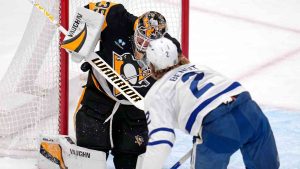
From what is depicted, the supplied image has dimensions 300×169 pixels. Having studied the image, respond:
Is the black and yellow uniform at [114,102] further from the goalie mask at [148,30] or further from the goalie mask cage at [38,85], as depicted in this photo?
the goalie mask cage at [38,85]

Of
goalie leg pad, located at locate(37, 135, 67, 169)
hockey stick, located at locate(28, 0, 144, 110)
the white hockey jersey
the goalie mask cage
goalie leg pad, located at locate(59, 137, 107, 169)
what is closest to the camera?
the white hockey jersey

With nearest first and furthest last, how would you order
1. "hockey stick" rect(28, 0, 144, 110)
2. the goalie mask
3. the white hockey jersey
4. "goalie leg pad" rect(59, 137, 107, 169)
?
the white hockey jersey
the goalie mask
"hockey stick" rect(28, 0, 144, 110)
"goalie leg pad" rect(59, 137, 107, 169)

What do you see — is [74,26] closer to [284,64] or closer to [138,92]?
[138,92]

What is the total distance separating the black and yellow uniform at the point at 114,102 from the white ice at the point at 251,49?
322 millimetres

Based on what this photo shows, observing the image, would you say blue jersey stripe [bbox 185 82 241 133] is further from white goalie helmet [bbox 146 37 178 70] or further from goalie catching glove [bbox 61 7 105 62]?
goalie catching glove [bbox 61 7 105 62]

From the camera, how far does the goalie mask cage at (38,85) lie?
3.62 m

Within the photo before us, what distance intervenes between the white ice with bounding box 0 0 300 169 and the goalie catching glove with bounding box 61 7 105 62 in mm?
659

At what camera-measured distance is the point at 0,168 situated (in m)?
3.47

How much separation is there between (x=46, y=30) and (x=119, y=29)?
66 cm

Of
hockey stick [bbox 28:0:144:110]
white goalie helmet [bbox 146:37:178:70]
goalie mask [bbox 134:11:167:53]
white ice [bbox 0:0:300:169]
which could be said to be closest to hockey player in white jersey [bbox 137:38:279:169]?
white goalie helmet [bbox 146:37:178:70]

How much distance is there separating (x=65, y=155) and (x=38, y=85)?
1.89 ft

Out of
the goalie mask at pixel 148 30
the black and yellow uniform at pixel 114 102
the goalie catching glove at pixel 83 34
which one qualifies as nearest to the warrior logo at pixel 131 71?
the black and yellow uniform at pixel 114 102

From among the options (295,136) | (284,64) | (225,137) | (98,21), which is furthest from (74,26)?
(284,64)

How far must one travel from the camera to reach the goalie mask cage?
3.62 metres
